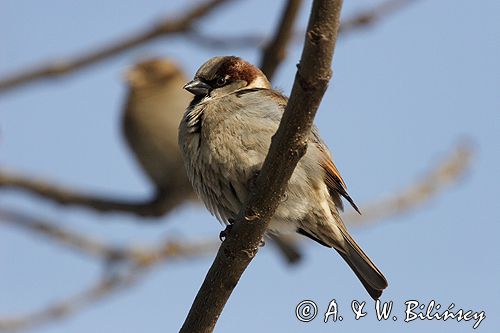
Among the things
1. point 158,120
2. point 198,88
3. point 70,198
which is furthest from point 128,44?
point 158,120

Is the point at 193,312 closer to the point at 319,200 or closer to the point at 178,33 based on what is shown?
the point at 319,200

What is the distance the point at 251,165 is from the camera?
4062 millimetres

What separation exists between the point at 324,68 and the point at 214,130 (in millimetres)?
1331

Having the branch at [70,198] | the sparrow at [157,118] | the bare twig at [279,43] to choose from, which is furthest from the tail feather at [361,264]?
the sparrow at [157,118]

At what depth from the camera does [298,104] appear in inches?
118

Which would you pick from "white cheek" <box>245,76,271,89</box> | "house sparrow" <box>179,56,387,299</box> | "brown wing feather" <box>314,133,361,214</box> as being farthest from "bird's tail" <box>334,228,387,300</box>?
"white cheek" <box>245,76,271,89</box>

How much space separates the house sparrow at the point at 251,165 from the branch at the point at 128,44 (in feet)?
1.57

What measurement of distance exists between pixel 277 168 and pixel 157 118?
6.18m

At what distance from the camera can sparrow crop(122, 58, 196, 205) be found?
857 centimetres

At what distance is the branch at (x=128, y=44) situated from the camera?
499 cm

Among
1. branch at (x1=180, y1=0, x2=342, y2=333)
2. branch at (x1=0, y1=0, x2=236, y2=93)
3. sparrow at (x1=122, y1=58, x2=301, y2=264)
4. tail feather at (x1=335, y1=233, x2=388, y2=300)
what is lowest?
branch at (x1=180, y1=0, x2=342, y2=333)

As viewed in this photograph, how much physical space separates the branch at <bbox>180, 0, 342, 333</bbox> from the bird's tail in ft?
3.62

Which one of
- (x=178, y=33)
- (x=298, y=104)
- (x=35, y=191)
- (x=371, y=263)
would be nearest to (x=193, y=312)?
(x=298, y=104)

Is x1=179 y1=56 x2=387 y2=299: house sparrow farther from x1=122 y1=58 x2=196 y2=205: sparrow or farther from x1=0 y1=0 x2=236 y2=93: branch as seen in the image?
x1=122 y1=58 x2=196 y2=205: sparrow
